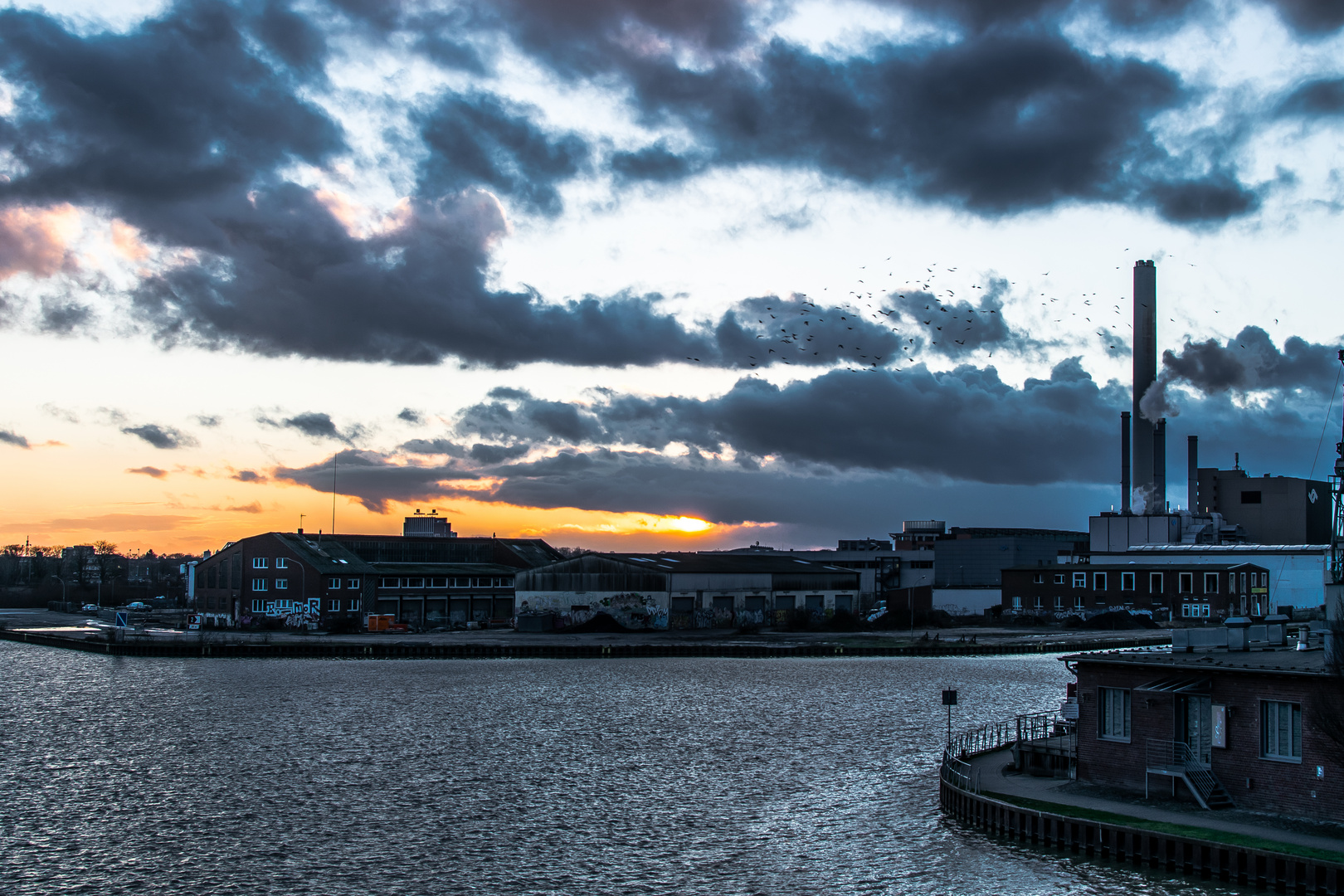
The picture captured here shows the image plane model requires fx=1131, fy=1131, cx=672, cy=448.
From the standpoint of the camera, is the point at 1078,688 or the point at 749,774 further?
the point at 749,774

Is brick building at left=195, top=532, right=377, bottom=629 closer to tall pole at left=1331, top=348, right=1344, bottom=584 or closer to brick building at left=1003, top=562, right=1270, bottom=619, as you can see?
brick building at left=1003, top=562, right=1270, bottom=619

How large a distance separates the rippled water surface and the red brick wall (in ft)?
14.7

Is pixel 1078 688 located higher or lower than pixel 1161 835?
higher

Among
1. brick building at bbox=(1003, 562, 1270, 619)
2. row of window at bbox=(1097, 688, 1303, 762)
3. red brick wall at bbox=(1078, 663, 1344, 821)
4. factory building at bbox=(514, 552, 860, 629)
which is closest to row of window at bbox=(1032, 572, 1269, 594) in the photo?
brick building at bbox=(1003, 562, 1270, 619)

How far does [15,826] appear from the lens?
3553cm

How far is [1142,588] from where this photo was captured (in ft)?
377

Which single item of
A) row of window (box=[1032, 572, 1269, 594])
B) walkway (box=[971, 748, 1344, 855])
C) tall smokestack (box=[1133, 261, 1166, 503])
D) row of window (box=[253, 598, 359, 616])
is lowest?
row of window (box=[253, 598, 359, 616])

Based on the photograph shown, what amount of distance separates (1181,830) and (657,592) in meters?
83.4

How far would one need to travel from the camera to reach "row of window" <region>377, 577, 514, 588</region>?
4660 inches

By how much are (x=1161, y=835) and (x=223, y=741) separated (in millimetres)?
39278

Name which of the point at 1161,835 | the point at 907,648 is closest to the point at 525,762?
the point at 1161,835

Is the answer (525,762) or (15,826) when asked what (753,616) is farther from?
(15,826)

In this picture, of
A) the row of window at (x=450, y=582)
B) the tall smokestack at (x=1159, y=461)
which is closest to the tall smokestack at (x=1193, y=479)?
the tall smokestack at (x=1159, y=461)

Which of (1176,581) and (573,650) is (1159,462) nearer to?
(1176,581)
